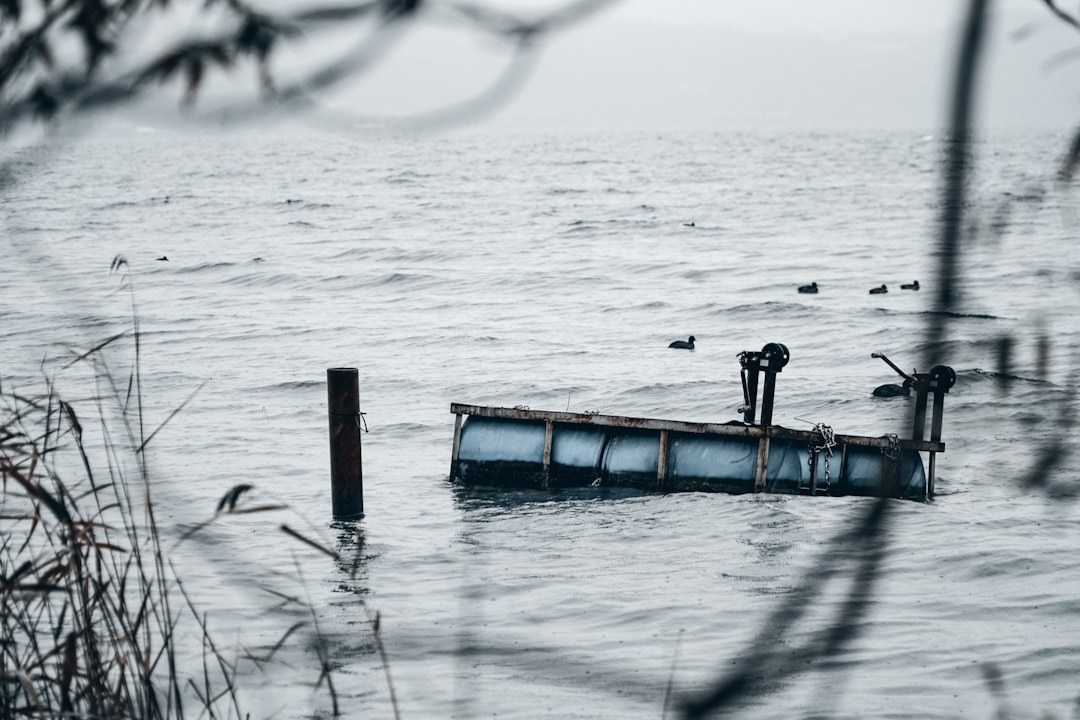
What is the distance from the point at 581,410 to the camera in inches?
739

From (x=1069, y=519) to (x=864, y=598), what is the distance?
12.2 meters

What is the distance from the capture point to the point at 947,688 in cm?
758

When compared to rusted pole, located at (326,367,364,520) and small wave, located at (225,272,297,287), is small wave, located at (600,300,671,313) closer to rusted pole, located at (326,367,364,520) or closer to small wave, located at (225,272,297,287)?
small wave, located at (225,272,297,287)

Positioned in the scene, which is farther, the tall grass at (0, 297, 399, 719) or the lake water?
the lake water

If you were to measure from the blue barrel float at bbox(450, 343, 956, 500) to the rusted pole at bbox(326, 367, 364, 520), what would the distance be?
181 centimetres

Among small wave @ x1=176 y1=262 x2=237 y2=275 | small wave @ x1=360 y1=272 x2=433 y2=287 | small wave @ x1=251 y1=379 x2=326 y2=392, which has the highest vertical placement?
small wave @ x1=176 y1=262 x2=237 y2=275

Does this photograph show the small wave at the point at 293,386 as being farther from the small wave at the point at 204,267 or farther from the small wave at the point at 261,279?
the small wave at the point at 204,267

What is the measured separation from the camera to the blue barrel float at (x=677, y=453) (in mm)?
12312

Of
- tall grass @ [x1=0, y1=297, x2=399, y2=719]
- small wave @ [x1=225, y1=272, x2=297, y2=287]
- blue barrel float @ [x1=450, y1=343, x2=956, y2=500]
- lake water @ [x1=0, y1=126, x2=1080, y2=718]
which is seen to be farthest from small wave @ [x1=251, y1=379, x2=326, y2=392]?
small wave @ [x1=225, y1=272, x2=297, y2=287]

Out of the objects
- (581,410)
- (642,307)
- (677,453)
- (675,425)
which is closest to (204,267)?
(642,307)

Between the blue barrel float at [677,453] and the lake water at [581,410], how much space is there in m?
0.24

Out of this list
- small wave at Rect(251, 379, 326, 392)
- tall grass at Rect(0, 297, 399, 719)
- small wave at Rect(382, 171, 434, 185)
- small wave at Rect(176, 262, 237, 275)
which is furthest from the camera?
small wave at Rect(382, 171, 434, 185)

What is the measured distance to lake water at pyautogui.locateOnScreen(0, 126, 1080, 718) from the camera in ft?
24.0

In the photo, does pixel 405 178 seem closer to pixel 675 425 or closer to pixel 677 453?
pixel 677 453
